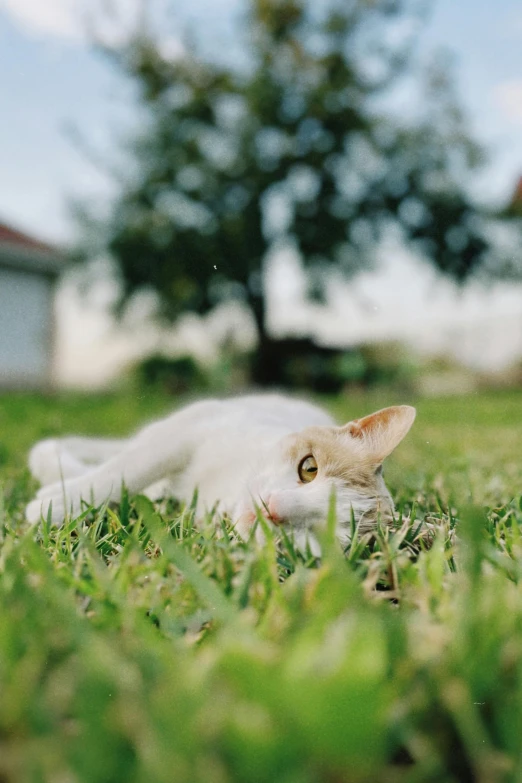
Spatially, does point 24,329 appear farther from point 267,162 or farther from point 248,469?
point 248,469

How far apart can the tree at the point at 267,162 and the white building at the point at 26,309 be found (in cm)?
199

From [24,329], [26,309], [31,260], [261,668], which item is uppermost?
[31,260]

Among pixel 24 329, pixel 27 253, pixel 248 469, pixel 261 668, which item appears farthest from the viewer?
pixel 24 329

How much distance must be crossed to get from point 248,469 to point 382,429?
0.41 m

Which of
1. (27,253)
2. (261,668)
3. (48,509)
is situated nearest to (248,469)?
(48,509)

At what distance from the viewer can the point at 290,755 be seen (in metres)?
0.58

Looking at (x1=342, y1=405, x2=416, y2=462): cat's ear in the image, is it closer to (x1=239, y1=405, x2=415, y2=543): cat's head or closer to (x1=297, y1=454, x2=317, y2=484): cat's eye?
(x1=239, y1=405, x2=415, y2=543): cat's head

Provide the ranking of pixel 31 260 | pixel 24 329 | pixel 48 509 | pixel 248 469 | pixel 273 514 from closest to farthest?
1. pixel 273 514
2. pixel 48 509
3. pixel 248 469
4. pixel 31 260
5. pixel 24 329

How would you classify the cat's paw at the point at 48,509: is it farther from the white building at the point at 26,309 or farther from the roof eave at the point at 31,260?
the roof eave at the point at 31,260

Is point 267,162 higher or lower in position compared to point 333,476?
higher

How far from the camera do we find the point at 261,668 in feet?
2.02

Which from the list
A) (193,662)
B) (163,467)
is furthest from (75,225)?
(193,662)

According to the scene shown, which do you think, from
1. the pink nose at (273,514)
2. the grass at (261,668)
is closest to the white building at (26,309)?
the pink nose at (273,514)

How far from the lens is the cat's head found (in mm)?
1444
